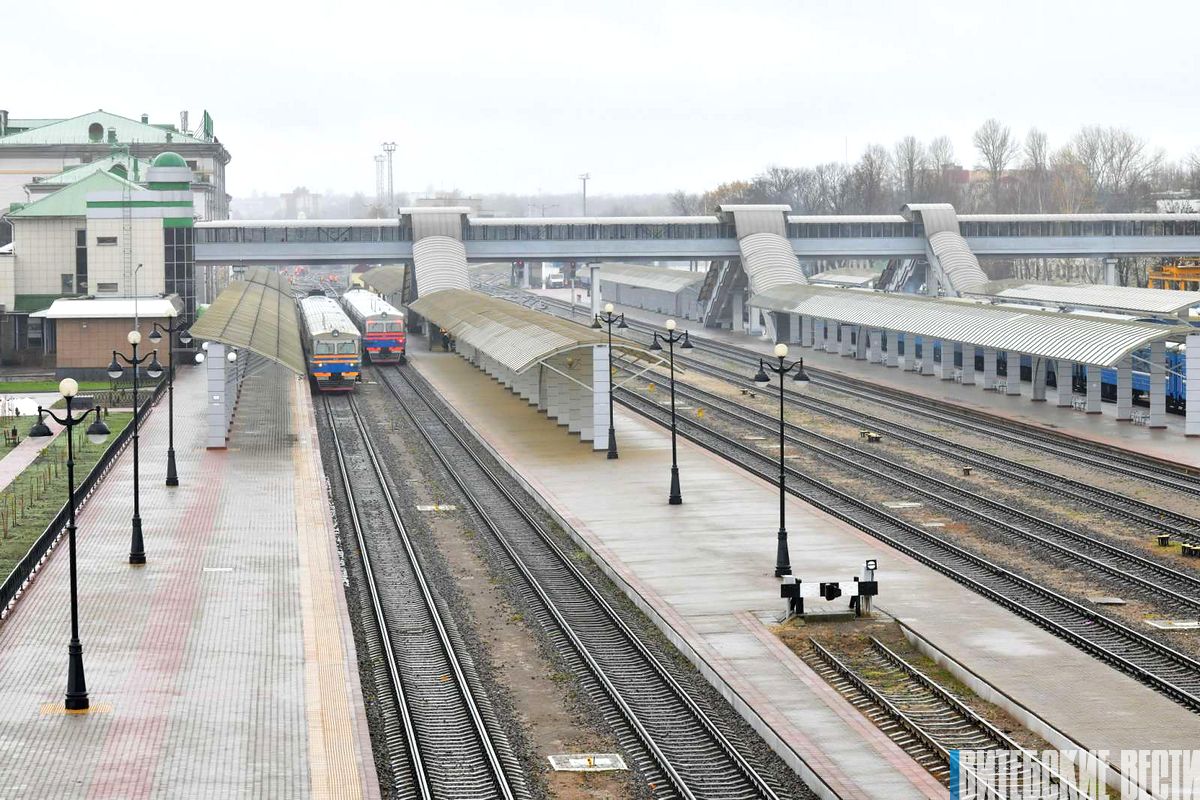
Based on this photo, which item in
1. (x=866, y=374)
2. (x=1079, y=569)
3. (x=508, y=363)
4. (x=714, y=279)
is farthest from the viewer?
(x=714, y=279)

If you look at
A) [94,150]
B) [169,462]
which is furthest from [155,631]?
[94,150]

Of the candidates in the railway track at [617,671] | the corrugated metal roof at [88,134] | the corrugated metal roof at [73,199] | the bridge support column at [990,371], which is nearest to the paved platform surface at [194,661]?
the railway track at [617,671]

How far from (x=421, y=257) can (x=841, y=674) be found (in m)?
80.1

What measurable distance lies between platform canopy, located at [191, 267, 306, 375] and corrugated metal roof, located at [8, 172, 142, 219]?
8.69m

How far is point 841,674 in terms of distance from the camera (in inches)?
1017

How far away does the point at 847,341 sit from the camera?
91312 millimetres

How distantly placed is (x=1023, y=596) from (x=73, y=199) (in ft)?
235

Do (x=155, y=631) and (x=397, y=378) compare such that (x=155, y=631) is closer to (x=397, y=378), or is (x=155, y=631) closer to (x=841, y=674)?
(x=841, y=674)

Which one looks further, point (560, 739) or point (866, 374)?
point (866, 374)

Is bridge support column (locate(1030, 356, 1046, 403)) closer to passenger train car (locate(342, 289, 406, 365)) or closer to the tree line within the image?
passenger train car (locate(342, 289, 406, 365))

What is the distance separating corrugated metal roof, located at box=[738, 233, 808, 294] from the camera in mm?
103688

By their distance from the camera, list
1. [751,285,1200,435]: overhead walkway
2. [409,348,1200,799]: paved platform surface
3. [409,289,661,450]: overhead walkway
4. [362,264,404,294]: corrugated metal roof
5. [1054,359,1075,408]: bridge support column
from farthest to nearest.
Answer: [362,264,404,294]: corrugated metal roof → [1054,359,1075,408]: bridge support column → [751,285,1200,435]: overhead walkway → [409,289,661,450]: overhead walkway → [409,348,1200,799]: paved platform surface

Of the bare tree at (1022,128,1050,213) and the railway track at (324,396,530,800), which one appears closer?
the railway track at (324,396,530,800)

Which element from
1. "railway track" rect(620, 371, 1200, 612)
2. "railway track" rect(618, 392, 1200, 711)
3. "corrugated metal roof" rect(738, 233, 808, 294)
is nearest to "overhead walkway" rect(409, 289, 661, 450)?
"railway track" rect(618, 392, 1200, 711)
